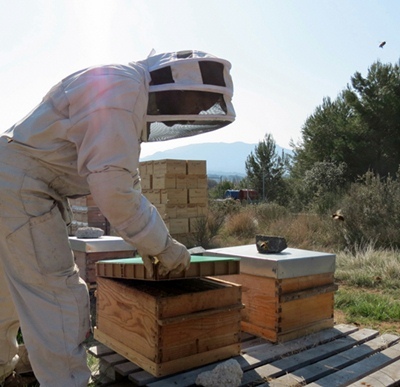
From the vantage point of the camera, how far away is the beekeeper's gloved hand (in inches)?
76.2

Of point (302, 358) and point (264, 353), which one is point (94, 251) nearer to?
point (264, 353)

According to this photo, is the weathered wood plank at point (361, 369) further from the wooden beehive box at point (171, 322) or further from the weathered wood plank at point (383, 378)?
the wooden beehive box at point (171, 322)

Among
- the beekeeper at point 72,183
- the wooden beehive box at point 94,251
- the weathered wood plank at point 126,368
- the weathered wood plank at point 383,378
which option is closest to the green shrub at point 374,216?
the wooden beehive box at point 94,251

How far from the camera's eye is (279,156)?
21.8m

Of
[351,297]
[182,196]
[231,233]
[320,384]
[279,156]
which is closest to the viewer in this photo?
[320,384]

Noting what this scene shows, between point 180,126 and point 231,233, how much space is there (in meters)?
7.38

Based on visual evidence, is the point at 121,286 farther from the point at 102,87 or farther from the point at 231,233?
the point at 231,233

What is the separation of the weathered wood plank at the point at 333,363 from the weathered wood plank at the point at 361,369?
5cm

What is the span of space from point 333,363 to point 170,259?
120cm

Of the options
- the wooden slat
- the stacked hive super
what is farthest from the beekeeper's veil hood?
the stacked hive super

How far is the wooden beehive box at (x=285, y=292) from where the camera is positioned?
2605 millimetres

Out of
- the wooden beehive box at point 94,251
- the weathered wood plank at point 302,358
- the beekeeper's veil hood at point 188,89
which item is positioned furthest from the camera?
the wooden beehive box at point 94,251

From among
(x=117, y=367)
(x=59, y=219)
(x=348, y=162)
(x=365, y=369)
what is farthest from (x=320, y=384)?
(x=348, y=162)

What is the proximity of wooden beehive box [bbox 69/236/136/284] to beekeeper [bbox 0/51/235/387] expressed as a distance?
1757mm
